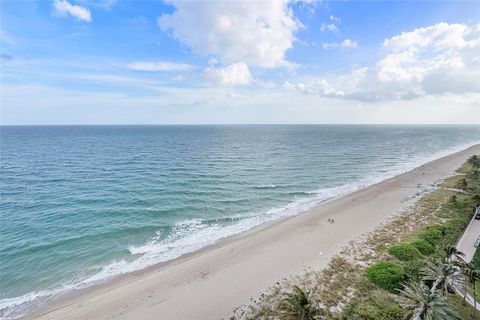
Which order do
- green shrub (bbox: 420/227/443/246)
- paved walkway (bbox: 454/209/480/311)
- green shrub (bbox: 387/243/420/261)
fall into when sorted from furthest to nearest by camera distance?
1. green shrub (bbox: 420/227/443/246)
2. green shrub (bbox: 387/243/420/261)
3. paved walkway (bbox: 454/209/480/311)

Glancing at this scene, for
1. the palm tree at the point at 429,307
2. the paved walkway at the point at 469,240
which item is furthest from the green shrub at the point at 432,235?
the palm tree at the point at 429,307

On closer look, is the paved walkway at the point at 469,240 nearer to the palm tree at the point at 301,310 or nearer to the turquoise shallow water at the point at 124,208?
the palm tree at the point at 301,310

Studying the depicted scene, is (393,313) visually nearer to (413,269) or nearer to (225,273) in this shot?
(413,269)

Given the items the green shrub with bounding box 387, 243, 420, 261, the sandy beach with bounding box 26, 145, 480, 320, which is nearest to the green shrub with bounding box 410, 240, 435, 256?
the green shrub with bounding box 387, 243, 420, 261

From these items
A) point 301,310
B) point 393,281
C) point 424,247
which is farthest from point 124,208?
point 424,247

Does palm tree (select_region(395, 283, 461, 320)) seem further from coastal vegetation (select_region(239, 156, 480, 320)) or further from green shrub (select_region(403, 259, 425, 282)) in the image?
green shrub (select_region(403, 259, 425, 282))

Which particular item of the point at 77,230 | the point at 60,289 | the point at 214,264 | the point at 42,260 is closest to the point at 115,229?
the point at 77,230
